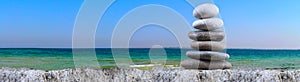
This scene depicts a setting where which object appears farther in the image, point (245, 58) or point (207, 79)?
point (245, 58)

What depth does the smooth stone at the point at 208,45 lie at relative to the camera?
8945mm

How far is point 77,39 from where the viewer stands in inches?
364

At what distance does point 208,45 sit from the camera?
8.95 metres

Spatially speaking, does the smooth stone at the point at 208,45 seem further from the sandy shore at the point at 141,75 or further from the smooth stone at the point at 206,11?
the sandy shore at the point at 141,75

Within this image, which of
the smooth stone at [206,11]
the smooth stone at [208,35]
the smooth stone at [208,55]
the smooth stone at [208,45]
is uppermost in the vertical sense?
the smooth stone at [206,11]

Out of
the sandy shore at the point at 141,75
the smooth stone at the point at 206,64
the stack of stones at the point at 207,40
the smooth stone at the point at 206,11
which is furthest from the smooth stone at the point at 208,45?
the sandy shore at the point at 141,75

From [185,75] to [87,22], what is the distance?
265 centimetres

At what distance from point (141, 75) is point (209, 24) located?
2646 millimetres

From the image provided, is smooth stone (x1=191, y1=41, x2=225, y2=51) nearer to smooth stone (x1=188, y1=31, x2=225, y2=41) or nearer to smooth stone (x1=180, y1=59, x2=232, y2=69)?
smooth stone (x1=188, y1=31, x2=225, y2=41)

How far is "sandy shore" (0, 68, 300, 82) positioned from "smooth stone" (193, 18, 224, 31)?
2154mm

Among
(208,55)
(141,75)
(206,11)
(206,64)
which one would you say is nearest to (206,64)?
(206,64)

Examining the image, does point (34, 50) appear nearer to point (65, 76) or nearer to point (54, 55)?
point (54, 55)

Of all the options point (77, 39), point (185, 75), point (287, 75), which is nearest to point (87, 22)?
point (77, 39)

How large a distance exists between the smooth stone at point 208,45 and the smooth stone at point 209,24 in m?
0.30
